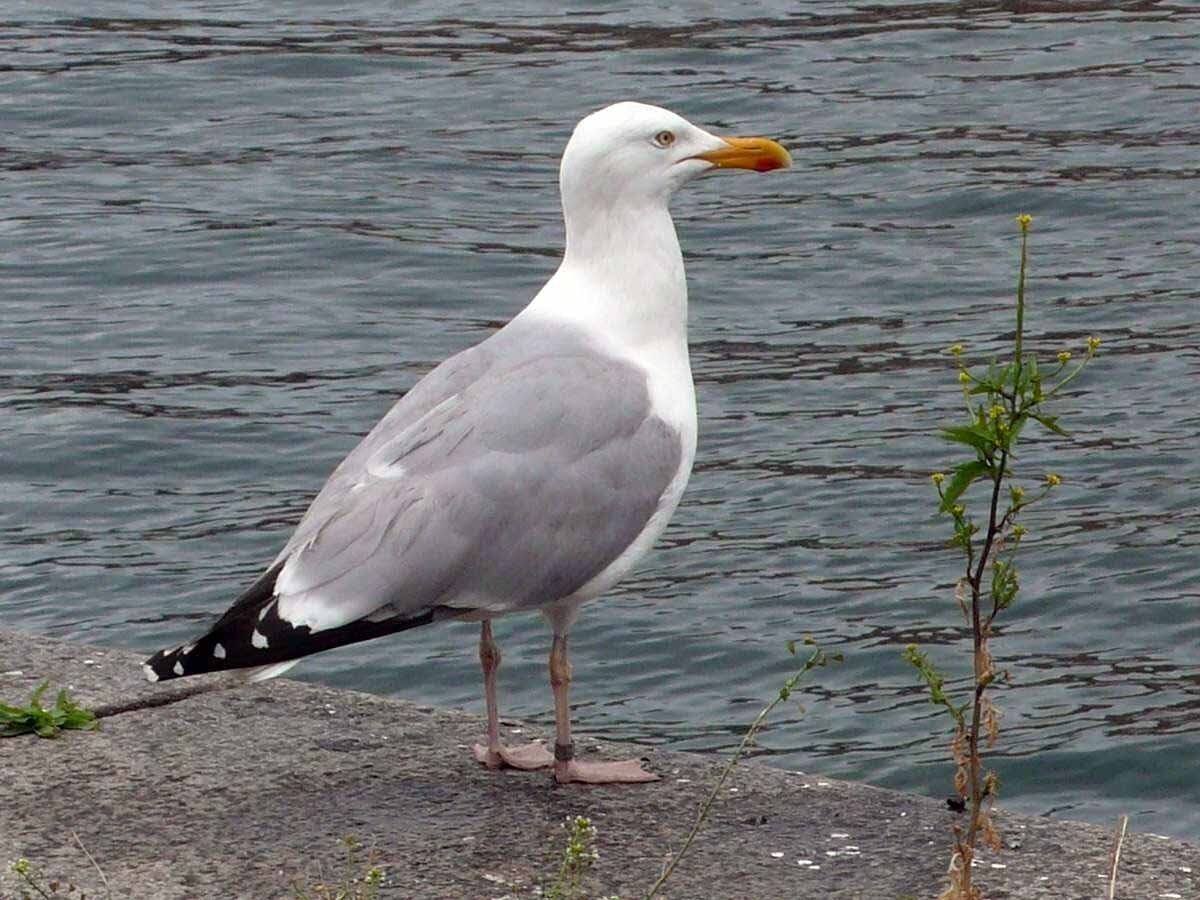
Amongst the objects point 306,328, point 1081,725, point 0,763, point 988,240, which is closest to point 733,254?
point 988,240

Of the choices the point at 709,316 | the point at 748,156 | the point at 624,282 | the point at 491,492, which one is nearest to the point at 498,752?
the point at 491,492

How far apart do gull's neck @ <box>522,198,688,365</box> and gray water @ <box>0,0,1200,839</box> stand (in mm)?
1951

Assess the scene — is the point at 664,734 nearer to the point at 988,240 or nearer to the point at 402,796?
the point at 402,796

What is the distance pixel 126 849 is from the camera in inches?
182

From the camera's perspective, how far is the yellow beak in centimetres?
573

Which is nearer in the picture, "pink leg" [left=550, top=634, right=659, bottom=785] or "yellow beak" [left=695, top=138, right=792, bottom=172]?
"pink leg" [left=550, top=634, right=659, bottom=785]

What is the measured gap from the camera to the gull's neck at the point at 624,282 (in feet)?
18.0

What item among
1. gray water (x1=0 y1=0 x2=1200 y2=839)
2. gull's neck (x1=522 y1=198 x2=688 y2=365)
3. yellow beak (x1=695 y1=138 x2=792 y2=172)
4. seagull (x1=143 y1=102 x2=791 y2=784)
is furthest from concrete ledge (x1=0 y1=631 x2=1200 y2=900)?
gray water (x1=0 y1=0 x2=1200 y2=839)

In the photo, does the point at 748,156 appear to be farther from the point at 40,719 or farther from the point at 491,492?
the point at 40,719

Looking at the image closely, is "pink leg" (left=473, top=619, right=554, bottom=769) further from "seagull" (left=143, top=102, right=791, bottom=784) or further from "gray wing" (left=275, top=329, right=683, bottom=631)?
"gray wing" (left=275, top=329, right=683, bottom=631)

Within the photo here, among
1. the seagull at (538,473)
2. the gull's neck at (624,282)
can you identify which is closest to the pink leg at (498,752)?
the seagull at (538,473)

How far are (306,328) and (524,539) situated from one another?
6.14m

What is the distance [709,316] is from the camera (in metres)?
11.0

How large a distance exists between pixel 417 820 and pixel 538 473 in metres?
0.80
